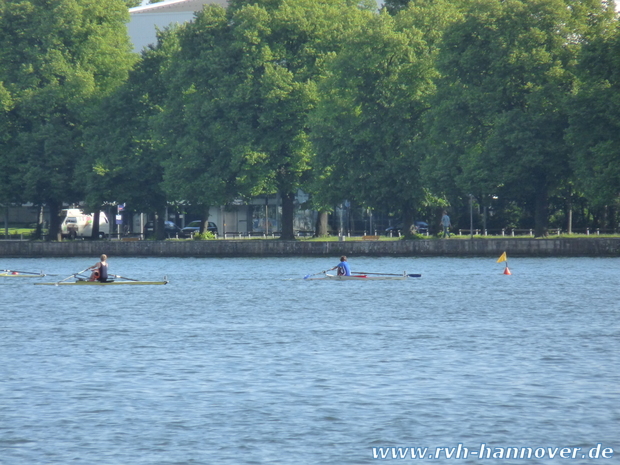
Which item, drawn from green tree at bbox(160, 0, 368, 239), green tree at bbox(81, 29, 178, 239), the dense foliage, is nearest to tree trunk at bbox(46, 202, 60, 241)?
the dense foliage

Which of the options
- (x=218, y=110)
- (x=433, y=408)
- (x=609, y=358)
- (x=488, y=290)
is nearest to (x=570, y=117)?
(x=488, y=290)

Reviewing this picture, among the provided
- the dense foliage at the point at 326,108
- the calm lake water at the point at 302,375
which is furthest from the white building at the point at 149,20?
the calm lake water at the point at 302,375

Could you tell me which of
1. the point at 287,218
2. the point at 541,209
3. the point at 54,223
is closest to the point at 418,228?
the point at 287,218

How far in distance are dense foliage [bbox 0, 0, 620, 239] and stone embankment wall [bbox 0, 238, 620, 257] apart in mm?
2826

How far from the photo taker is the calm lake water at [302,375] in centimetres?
2039

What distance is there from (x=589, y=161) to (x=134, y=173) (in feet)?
119

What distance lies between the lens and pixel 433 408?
2331 centimetres

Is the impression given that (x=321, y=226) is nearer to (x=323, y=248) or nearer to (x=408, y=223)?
(x=323, y=248)

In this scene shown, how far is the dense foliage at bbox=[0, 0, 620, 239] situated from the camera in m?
75.3

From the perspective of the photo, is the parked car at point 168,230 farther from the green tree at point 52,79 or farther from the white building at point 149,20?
the white building at point 149,20

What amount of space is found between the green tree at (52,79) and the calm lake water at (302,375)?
37183 millimetres

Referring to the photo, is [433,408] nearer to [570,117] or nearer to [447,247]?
[570,117]

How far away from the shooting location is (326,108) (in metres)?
82.2

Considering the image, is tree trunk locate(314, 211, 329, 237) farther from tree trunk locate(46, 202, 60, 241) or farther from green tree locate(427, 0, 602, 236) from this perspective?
tree trunk locate(46, 202, 60, 241)
